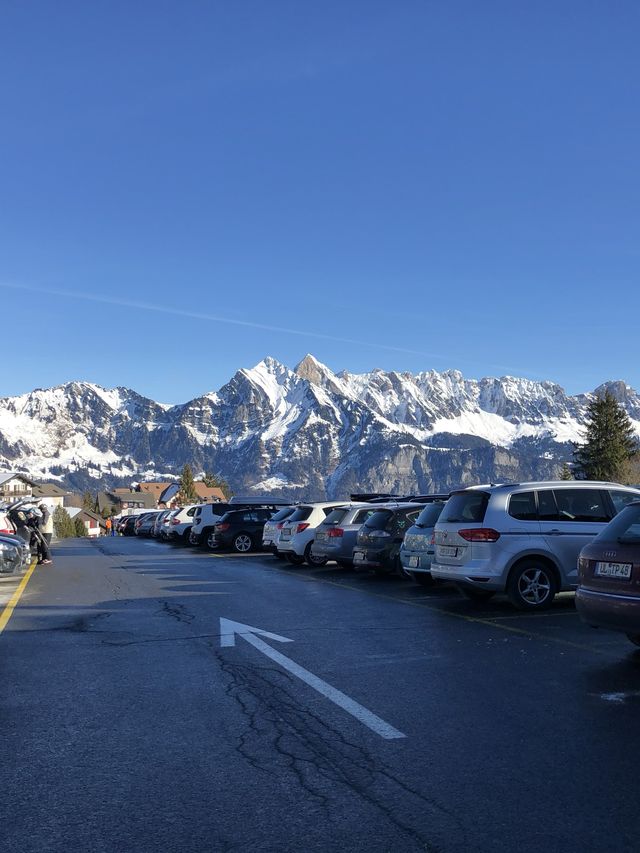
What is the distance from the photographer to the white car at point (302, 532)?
20.7 meters

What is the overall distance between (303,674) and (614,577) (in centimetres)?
290

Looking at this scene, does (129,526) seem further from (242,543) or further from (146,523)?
(242,543)

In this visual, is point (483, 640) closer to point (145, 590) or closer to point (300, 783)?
point (300, 783)

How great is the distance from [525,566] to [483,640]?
89.8 inches

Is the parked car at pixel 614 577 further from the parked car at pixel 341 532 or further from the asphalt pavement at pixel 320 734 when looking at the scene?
the parked car at pixel 341 532

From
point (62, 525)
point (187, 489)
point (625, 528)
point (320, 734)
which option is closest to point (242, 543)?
point (625, 528)

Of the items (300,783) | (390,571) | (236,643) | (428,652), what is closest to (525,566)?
(428,652)

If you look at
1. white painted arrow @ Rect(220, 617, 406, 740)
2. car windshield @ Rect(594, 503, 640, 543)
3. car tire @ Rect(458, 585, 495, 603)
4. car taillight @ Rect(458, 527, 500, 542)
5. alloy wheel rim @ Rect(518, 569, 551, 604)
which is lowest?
white painted arrow @ Rect(220, 617, 406, 740)

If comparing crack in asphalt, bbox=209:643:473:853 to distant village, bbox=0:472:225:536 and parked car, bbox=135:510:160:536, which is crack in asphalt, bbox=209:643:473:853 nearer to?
parked car, bbox=135:510:160:536

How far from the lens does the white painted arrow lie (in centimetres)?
590

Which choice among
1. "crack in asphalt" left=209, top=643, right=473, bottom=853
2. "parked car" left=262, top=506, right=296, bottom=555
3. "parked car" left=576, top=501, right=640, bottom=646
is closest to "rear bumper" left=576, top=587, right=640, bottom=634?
"parked car" left=576, top=501, right=640, bottom=646

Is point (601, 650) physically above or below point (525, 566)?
below

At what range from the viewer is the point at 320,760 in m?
5.16

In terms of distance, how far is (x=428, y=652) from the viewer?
28.3 feet
